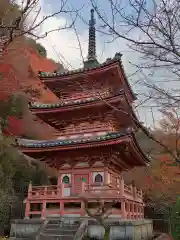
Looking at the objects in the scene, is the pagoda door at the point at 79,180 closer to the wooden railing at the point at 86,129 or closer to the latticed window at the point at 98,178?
the latticed window at the point at 98,178

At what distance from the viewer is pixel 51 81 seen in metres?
16.0

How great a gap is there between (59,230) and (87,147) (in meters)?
3.70

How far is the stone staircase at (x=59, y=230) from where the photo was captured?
36.4ft

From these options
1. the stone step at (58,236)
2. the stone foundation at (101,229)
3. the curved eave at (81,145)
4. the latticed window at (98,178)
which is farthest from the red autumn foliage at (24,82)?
the stone step at (58,236)

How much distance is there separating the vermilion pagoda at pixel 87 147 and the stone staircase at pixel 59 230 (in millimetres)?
599

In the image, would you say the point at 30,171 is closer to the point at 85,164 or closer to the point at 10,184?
the point at 10,184

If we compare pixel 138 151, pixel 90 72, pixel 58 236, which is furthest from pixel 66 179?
pixel 90 72

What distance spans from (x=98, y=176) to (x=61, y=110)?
380cm

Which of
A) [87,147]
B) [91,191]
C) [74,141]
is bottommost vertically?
[91,191]

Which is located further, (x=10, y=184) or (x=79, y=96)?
(x=10, y=184)

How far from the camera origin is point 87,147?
43.3 ft

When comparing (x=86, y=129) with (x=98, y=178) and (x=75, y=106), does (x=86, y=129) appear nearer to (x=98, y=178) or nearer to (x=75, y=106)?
(x=75, y=106)

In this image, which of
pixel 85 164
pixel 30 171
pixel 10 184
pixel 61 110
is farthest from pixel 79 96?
pixel 30 171

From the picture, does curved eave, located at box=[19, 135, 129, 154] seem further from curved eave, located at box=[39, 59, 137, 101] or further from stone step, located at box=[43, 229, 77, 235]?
stone step, located at box=[43, 229, 77, 235]
